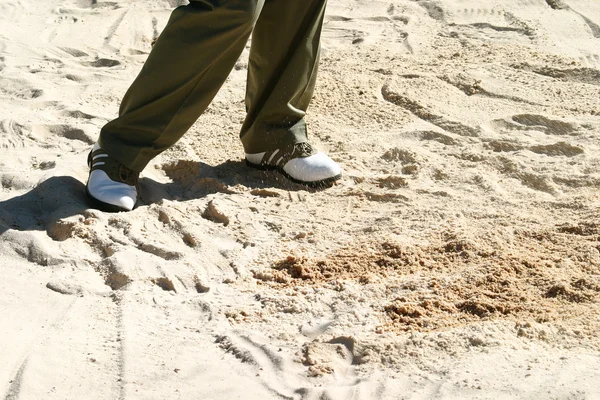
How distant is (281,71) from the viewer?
138 inches

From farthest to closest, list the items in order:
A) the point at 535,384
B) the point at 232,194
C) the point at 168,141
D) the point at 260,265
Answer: the point at 232,194, the point at 168,141, the point at 260,265, the point at 535,384

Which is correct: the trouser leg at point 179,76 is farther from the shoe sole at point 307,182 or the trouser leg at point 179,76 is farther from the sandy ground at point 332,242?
the shoe sole at point 307,182

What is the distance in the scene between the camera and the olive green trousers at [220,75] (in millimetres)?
3059

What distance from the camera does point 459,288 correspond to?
2777 millimetres

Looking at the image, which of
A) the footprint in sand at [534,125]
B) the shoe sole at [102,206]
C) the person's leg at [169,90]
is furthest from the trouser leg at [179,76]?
the footprint in sand at [534,125]

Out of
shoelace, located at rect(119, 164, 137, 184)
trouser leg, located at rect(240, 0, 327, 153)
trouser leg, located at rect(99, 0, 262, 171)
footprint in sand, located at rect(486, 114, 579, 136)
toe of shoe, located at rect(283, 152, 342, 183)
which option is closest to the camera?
trouser leg, located at rect(99, 0, 262, 171)

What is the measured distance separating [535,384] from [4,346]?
141 centimetres

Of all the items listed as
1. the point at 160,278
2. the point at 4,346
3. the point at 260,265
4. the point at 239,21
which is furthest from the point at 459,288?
the point at 4,346

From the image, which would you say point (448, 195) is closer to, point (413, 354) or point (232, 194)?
point (232, 194)

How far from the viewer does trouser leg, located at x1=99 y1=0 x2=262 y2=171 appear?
9.98 feet

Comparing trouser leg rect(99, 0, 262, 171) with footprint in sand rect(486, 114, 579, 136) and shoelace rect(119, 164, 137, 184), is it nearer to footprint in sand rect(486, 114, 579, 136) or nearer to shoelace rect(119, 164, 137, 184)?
shoelace rect(119, 164, 137, 184)

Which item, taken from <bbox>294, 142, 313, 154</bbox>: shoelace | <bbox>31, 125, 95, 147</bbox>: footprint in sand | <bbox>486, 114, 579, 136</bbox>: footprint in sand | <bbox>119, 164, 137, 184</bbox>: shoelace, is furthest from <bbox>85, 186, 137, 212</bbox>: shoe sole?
<bbox>486, 114, 579, 136</bbox>: footprint in sand

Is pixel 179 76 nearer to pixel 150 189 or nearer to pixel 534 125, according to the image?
pixel 150 189

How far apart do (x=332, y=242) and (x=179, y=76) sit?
0.80 meters
